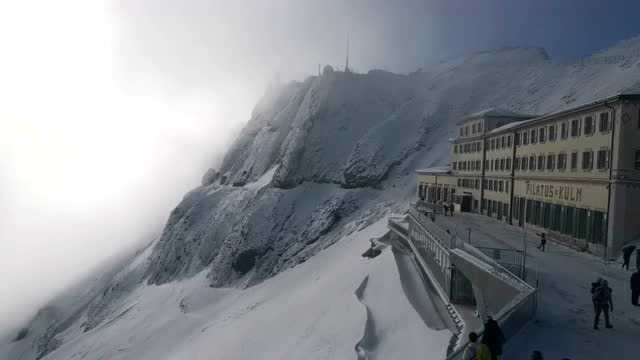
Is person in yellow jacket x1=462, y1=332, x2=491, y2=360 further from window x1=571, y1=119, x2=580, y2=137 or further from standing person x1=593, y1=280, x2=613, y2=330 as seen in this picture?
window x1=571, y1=119, x2=580, y2=137

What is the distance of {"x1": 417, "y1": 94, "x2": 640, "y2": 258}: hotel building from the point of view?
26.6 m

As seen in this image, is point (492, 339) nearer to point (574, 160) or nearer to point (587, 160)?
point (587, 160)

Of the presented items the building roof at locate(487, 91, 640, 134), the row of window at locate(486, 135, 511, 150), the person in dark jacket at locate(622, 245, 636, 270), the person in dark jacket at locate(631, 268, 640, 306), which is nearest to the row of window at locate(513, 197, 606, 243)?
the person in dark jacket at locate(622, 245, 636, 270)

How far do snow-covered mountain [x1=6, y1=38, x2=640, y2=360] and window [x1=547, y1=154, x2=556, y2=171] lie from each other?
44.0 ft

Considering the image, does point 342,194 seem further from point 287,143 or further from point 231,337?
point 231,337

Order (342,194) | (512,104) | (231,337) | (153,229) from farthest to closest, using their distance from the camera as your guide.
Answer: (153,229)
(512,104)
(342,194)
(231,337)

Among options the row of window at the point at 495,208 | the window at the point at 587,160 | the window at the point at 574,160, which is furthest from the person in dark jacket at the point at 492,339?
the row of window at the point at 495,208

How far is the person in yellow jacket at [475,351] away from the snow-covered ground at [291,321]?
8201mm

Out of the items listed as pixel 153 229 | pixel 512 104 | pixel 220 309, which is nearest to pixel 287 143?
pixel 512 104

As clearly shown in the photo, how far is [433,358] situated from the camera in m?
19.1

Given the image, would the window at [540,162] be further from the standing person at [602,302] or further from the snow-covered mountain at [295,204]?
the standing person at [602,302]

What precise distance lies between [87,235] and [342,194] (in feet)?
390

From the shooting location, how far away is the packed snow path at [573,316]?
42.5 feet

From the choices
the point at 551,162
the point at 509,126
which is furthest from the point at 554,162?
the point at 509,126
